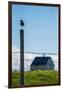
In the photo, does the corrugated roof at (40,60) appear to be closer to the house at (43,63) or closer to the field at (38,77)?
the house at (43,63)

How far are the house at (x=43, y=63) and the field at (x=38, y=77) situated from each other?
6 cm

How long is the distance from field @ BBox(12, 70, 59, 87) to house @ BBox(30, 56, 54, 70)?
65 mm

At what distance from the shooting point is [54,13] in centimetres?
430

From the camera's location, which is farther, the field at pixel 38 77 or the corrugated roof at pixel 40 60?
the corrugated roof at pixel 40 60

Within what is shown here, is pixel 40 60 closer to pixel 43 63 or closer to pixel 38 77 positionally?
pixel 43 63

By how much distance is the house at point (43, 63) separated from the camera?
13.8ft

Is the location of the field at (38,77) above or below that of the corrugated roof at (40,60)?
below

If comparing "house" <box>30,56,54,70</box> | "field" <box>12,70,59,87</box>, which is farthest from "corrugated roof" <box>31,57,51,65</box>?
"field" <box>12,70,59,87</box>

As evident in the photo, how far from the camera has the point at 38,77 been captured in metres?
4.20

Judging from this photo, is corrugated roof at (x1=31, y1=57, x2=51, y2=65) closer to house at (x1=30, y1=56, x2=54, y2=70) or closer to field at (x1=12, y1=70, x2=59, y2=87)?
house at (x1=30, y1=56, x2=54, y2=70)

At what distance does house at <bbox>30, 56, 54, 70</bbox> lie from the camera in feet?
13.8

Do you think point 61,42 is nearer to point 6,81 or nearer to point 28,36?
point 28,36

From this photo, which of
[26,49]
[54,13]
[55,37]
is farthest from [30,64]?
[54,13]

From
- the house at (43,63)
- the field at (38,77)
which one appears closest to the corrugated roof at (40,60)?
the house at (43,63)
